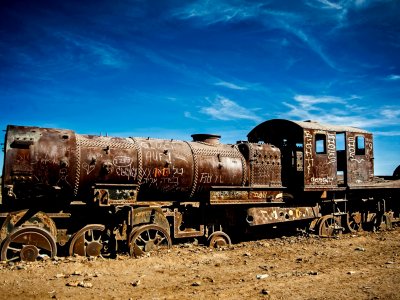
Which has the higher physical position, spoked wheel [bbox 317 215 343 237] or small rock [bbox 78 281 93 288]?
spoked wheel [bbox 317 215 343 237]

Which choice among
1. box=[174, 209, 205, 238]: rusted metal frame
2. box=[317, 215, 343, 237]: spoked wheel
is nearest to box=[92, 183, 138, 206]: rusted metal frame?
box=[174, 209, 205, 238]: rusted metal frame

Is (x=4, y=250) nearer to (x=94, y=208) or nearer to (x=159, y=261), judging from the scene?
(x=94, y=208)

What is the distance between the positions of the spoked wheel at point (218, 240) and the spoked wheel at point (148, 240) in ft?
4.73

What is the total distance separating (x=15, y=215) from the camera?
24.5 feet

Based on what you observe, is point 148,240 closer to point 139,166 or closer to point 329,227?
point 139,166

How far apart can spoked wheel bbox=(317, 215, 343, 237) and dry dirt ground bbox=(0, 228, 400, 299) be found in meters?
2.42

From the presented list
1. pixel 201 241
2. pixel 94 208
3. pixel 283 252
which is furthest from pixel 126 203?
pixel 283 252

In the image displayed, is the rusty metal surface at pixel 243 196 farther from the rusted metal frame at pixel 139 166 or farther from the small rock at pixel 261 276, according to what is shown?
the small rock at pixel 261 276

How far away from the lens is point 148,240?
859cm

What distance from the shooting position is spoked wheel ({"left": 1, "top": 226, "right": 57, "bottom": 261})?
23.9 feet

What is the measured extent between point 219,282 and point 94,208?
3850mm

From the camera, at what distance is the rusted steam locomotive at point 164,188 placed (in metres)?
7.62

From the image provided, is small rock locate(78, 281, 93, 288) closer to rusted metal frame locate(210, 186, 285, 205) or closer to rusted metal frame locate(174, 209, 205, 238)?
rusted metal frame locate(174, 209, 205, 238)

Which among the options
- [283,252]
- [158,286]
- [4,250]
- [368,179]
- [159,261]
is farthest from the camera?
→ [368,179]
